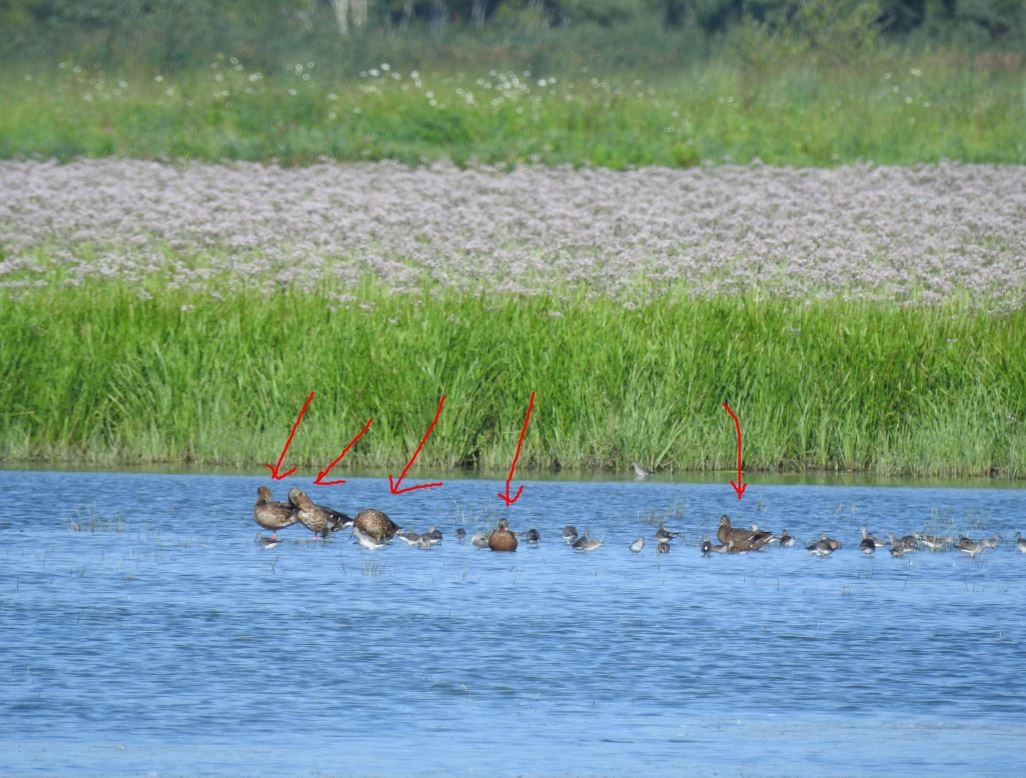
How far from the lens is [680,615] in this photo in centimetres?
1191

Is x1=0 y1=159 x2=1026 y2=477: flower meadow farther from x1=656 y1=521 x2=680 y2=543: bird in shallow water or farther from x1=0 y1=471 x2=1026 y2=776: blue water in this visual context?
x1=656 y1=521 x2=680 y2=543: bird in shallow water

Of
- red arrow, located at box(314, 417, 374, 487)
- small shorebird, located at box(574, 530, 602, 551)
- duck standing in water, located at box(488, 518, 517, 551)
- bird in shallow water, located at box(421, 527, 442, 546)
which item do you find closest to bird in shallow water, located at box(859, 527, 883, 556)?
small shorebird, located at box(574, 530, 602, 551)

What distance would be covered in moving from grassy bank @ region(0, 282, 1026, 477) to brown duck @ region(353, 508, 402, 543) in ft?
13.2

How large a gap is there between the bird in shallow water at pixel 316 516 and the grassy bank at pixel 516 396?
3338 mm

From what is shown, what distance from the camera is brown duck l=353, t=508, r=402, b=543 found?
1410cm

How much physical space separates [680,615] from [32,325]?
30.4ft

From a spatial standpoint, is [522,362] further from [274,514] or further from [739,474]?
[274,514]

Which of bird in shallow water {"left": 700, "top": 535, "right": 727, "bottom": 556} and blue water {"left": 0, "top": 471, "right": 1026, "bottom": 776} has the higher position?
bird in shallow water {"left": 700, "top": 535, "right": 727, "bottom": 556}

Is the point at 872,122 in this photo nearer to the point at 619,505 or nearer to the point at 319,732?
the point at 619,505

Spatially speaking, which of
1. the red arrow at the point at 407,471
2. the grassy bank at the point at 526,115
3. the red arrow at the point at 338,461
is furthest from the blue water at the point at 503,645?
the grassy bank at the point at 526,115

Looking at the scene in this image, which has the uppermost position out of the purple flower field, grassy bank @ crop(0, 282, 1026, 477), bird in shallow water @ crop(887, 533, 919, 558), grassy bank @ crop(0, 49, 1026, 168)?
grassy bank @ crop(0, 49, 1026, 168)

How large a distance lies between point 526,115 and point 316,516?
24.0 meters

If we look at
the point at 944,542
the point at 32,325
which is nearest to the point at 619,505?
the point at 944,542

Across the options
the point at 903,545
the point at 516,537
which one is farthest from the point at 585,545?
the point at 903,545
